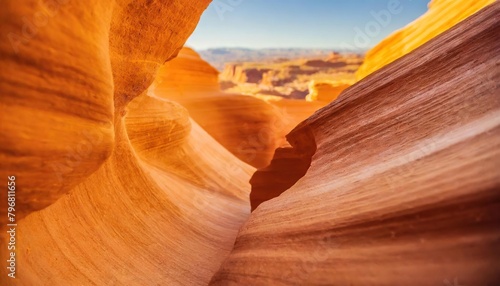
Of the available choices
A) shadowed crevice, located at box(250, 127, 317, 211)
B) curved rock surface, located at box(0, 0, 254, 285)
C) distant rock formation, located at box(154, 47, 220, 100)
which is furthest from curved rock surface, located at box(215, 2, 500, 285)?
distant rock formation, located at box(154, 47, 220, 100)

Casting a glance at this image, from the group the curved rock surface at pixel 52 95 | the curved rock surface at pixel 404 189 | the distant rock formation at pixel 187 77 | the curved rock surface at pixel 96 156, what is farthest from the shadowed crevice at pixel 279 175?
the distant rock formation at pixel 187 77

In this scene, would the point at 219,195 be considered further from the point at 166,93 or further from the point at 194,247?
the point at 166,93

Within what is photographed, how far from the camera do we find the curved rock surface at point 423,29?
237 inches

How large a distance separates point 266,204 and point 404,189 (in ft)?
4.95

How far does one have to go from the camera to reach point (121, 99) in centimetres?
351

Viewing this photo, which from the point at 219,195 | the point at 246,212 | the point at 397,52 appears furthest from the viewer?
the point at 397,52

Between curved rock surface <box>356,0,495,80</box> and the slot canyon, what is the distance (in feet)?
13.0

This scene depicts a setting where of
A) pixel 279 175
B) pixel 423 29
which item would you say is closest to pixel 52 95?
pixel 279 175

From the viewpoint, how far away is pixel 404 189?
173cm

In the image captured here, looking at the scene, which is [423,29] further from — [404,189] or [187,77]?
[187,77]

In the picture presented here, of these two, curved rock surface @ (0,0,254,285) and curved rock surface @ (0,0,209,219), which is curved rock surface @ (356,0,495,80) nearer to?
curved rock surface @ (0,0,254,285)

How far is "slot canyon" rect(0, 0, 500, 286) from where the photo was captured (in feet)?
5.13

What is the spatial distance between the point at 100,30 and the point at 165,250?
2376 millimetres

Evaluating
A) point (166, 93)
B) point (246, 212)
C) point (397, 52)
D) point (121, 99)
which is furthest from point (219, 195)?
point (166, 93)
